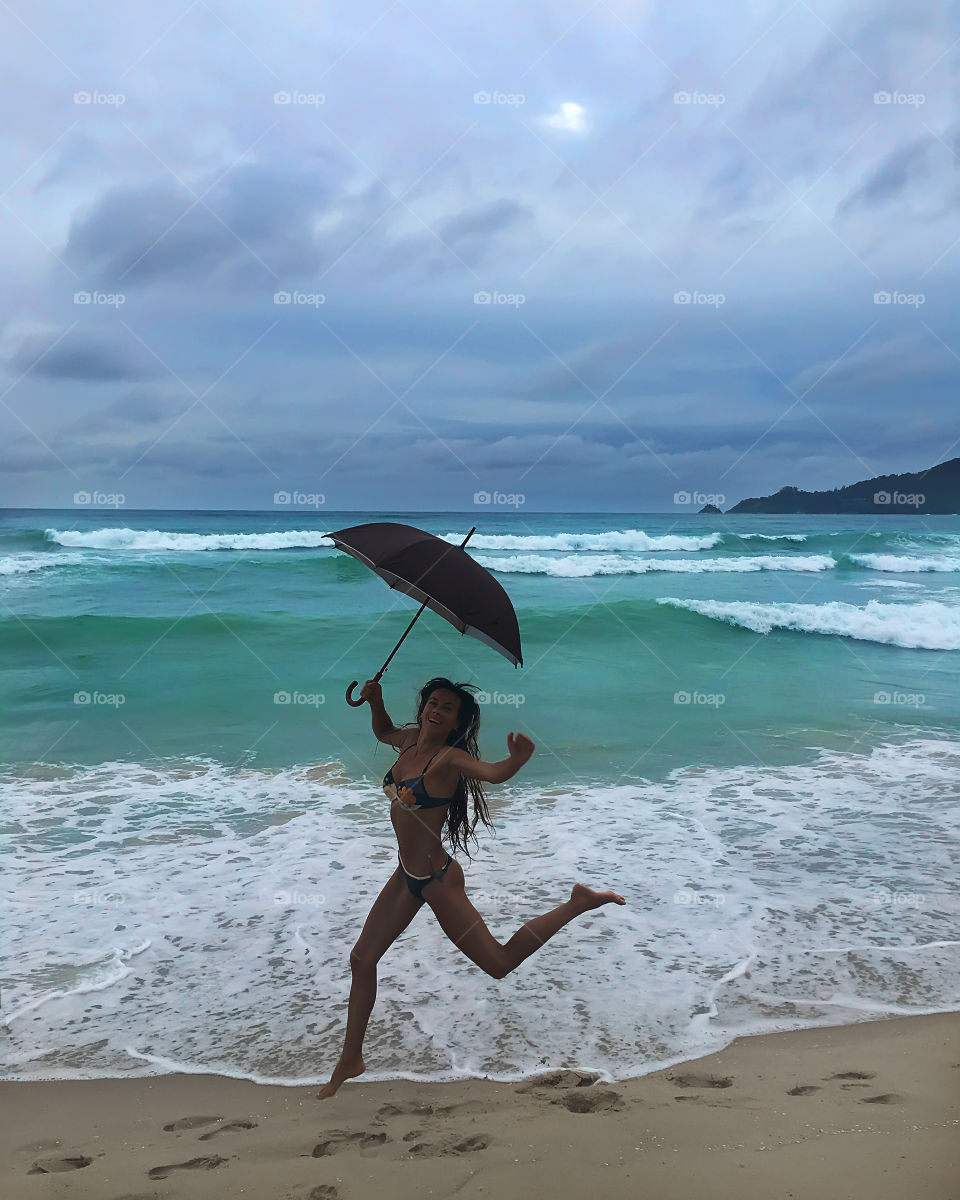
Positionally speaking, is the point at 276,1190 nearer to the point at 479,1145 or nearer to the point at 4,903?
the point at 479,1145

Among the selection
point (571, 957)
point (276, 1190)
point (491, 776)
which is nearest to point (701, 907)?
point (571, 957)

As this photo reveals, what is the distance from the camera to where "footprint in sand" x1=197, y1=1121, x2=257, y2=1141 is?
10.9 ft

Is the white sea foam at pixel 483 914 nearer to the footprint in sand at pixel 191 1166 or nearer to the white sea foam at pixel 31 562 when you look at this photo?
the footprint in sand at pixel 191 1166

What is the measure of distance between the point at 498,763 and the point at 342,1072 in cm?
157

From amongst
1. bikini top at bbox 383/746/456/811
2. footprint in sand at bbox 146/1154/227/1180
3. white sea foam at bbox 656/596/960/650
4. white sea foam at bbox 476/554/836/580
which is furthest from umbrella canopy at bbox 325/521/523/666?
white sea foam at bbox 476/554/836/580

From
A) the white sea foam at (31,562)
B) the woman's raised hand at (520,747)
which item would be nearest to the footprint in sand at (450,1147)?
the woman's raised hand at (520,747)

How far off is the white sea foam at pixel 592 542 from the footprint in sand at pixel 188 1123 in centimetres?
2963

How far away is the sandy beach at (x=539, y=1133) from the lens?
9.42ft

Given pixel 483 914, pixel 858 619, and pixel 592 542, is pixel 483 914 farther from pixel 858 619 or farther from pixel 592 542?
pixel 592 542

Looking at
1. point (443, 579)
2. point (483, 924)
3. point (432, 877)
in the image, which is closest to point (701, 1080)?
point (483, 924)

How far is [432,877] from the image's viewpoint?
357cm

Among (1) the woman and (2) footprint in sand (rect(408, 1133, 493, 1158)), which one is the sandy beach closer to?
(2) footprint in sand (rect(408, 1133, 493, 1158))

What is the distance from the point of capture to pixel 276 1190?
2.88m

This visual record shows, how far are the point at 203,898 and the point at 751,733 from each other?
→ 7.14m
